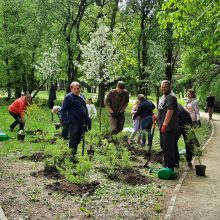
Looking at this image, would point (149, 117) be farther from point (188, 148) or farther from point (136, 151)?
point (188, 148)

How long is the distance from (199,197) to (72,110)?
355cm

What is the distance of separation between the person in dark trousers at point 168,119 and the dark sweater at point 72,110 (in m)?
1.89

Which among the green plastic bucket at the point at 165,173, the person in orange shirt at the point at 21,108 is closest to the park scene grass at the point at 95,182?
the green plastic bucket at the point at 165,173

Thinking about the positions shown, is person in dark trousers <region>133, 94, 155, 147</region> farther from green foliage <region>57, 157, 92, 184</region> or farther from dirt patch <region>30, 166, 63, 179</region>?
green foliage <region>57, 157, 92, 184</region>

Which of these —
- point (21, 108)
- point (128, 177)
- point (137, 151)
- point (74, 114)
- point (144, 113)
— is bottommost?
point (137, 151)

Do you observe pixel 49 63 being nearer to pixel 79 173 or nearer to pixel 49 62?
pixel 49 62

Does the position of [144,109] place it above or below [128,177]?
above

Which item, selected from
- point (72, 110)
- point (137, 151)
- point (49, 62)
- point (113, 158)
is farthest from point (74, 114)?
point (49, 62)

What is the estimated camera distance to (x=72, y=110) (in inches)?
343

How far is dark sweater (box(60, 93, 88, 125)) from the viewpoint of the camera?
8633mm

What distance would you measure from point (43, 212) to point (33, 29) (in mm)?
23838

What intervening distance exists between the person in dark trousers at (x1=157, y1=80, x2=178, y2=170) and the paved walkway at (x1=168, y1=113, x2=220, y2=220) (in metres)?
0.70

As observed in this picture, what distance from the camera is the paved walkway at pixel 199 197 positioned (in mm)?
6031

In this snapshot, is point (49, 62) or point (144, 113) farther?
point (49, 62)
